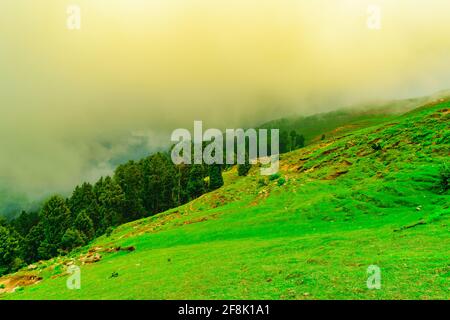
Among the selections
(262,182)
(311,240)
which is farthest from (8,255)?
(311,240)

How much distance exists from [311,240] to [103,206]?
101 meters

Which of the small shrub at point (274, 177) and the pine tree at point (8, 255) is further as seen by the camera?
the pine tree at point (8, 255)

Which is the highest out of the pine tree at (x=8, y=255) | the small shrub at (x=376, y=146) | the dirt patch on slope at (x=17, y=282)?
the small shrub at (x=376, y=146)

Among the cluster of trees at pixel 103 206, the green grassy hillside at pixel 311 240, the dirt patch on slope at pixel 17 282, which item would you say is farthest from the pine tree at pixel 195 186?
the dirt patch on slope at pixel 17 282

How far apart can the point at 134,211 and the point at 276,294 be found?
10622cm

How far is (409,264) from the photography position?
61.9 feet

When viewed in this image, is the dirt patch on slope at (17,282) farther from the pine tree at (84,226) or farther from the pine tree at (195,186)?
the pine tree at (195,186)

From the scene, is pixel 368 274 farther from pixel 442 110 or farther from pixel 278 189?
pixel 442 110

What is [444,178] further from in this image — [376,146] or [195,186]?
[195,186]

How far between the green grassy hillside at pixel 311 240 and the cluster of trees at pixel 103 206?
4289cm

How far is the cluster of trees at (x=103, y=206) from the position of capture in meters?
95.6

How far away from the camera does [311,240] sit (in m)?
30.3

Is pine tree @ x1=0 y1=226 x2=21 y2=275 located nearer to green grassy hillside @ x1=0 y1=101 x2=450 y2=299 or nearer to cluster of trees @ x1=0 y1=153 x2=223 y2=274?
cluster of trees @ x1=0 y1=153 x2=223 y2=274

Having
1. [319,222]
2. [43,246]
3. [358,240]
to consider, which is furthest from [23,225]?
[358,240]
